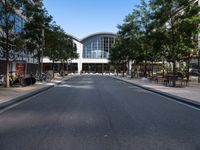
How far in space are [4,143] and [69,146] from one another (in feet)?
4.93

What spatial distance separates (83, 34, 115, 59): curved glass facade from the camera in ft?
414

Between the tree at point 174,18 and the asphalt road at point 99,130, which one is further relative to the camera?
the tree at point 174,18

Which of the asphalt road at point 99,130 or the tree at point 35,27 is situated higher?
the tree at point 35,27

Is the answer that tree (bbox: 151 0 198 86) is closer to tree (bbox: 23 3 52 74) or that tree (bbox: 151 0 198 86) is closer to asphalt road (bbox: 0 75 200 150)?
tree (bbox: 23 3 52 74)

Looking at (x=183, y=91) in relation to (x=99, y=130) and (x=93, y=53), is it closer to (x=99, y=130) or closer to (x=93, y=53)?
(x=99, y=130)

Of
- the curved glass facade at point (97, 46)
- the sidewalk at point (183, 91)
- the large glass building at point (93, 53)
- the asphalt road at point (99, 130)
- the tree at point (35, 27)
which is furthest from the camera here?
the curved glass facade at point (97, 46)

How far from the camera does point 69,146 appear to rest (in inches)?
311

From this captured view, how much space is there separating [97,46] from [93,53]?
271cm

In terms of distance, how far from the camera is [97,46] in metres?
127

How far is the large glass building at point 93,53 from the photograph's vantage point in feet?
407

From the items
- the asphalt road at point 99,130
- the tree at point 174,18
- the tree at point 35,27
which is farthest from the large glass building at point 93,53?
the asphalt road at point 99,130

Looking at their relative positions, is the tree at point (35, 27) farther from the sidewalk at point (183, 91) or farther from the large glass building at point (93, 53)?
the large glass building at point (93, 53)

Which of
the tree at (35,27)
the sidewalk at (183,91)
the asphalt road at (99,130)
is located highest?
the tree at (35,27)

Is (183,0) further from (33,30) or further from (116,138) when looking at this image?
(116,138)
